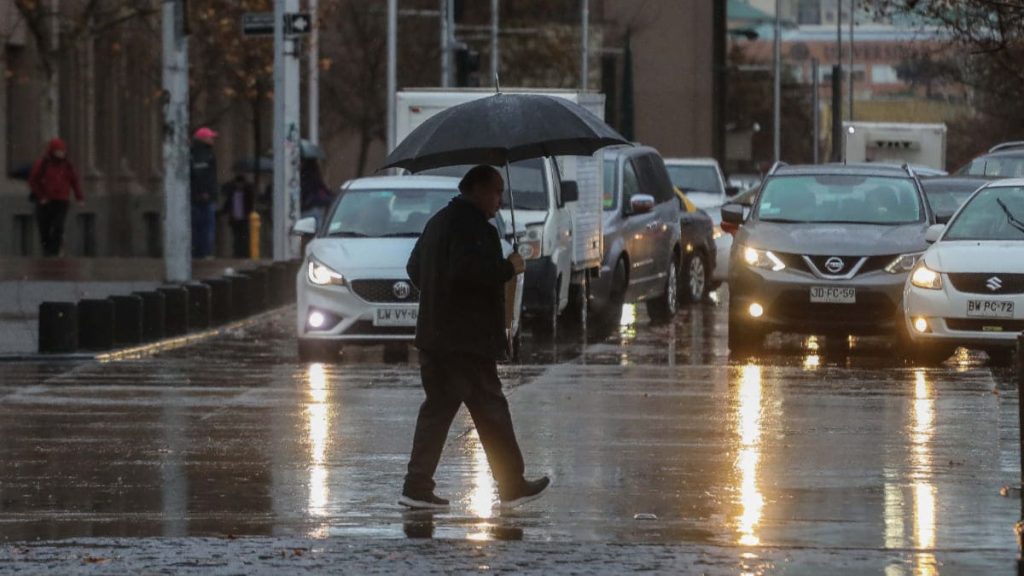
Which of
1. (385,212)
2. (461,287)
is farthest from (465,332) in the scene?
(385,212)

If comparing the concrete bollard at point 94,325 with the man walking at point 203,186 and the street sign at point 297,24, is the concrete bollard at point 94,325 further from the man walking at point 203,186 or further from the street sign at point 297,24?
the man walking at point 203,186

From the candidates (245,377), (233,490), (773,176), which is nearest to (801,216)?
(773,176)

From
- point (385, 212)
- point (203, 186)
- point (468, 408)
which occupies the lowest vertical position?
point (468, 408)

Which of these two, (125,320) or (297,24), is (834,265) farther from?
(297,24)

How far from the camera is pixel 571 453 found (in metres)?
12.9

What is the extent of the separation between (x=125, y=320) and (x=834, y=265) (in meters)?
6.04

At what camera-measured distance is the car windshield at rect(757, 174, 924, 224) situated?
20547mm

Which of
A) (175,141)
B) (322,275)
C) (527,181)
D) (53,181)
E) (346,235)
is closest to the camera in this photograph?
(322,275)

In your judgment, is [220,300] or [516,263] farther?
[220,300]

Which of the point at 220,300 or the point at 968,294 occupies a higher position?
the point at 968,294

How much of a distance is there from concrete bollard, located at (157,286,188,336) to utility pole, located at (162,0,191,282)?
4.64 metres

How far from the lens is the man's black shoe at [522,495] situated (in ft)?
35.6

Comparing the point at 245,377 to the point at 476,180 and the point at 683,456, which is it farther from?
the point at 476,180

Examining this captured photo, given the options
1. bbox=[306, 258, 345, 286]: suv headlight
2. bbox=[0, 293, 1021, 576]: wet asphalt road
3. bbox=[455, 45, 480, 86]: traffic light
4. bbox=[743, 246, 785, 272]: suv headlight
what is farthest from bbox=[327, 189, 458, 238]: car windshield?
bbox=[455, 45, 480, 86]: traffic light
